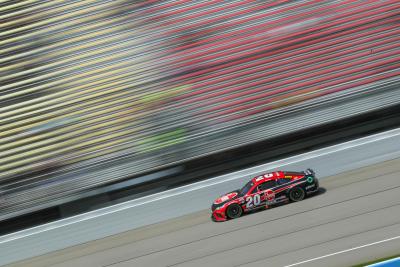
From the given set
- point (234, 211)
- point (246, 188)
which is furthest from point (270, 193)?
point (234, 211)

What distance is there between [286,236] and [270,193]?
1698 mm

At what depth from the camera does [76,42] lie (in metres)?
16.1

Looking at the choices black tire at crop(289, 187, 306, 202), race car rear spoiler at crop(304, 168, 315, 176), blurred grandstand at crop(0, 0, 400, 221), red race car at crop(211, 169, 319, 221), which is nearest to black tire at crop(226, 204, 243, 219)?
red race car at crop(211, 169, 319, 221)

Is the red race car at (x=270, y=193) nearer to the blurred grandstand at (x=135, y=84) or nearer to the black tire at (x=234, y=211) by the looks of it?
the black tire at (x=234, y=211)

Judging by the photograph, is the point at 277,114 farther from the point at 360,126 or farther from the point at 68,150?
the point at 68,150

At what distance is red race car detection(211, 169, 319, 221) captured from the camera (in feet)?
48.1

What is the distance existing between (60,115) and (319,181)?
6.63 m

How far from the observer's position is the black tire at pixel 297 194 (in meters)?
14.7

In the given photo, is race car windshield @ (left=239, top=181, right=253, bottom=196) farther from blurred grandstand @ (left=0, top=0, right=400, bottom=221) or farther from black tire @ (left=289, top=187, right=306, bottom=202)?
blurred grandstand @ (left=0, top=0, right=400, bottom=221)

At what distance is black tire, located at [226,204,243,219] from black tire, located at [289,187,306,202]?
120 cm

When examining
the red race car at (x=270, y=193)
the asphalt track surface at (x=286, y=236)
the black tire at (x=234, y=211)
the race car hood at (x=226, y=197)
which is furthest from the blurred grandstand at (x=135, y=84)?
the black tire at (x=234, y=211)

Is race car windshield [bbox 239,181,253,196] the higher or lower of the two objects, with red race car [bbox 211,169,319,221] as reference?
higher

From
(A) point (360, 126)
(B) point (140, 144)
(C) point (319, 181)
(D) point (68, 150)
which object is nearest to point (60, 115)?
(D) point (68, 150)

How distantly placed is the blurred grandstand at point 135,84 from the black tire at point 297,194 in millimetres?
2258
